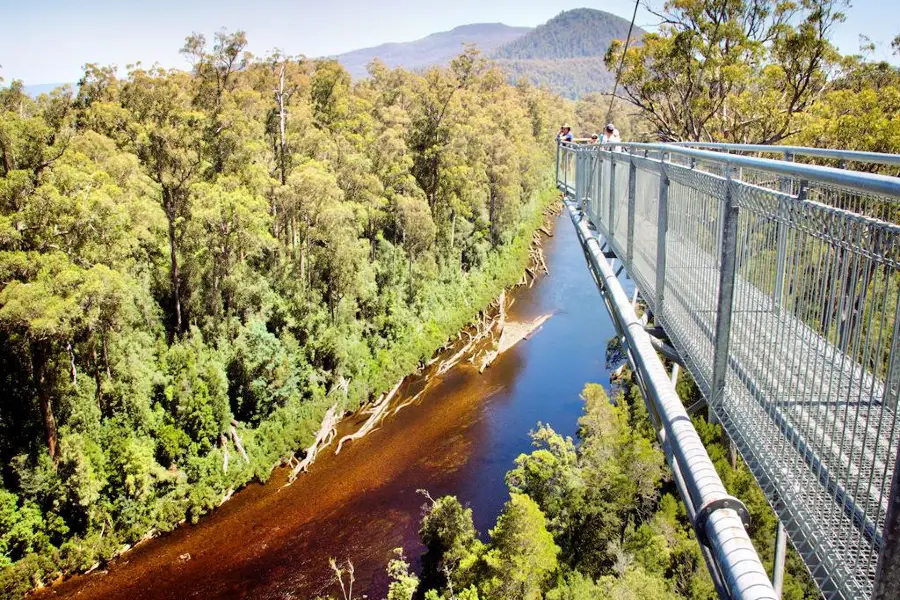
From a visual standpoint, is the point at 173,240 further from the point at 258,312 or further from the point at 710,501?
the point at 710,501

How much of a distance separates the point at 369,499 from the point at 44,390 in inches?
278

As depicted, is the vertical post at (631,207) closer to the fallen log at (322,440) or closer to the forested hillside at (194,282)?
the forested hillside at (194,282)

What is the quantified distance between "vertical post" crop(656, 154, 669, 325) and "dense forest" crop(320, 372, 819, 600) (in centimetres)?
737

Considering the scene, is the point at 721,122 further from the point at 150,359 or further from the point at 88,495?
the point at 88,495

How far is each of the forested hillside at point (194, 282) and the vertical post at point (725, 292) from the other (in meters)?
11.4

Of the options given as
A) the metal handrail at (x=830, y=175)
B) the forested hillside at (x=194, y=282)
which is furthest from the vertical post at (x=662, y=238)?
the forested hillside at (x=194, y=282)

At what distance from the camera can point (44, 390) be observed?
43.6 feet

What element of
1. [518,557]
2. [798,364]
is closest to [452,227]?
[518,557]

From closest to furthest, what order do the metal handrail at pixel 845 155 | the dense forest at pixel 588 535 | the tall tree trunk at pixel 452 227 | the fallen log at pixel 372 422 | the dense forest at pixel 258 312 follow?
the metal handrail at pixel 845 155 → the dense forest at pixel 588 535 → the dense forest at pixel 258 312 → the fallen log at pixel 372 422 → the tall tree trunk at pixel 452 227

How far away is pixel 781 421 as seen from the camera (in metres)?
2.45

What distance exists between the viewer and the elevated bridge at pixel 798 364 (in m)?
1.88

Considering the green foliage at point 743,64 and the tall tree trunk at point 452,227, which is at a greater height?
the green foliage at point 743,64

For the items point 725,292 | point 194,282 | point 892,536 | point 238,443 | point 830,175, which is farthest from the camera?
point 194,282

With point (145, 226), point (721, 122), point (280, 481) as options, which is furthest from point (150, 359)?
point (721, 122)
